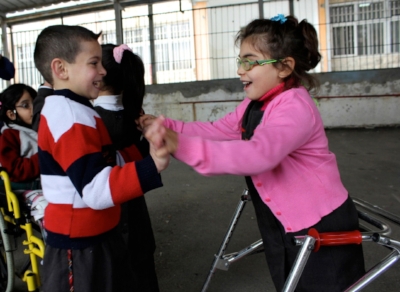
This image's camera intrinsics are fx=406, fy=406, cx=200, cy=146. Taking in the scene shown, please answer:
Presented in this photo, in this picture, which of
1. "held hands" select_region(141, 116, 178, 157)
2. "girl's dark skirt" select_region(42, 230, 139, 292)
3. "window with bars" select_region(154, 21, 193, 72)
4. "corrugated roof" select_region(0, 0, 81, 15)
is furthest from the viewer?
"corrugated roof" select_region(0, 0, 81, 15)

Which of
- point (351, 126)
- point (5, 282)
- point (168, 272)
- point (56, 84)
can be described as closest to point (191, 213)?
point (168, 272)

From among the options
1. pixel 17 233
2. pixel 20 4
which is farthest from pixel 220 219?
pixel 20 4

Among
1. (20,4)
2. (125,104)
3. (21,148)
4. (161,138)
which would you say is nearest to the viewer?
(161,138)

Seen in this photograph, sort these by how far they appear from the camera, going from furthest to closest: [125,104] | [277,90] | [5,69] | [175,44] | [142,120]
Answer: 1. [175,44]
2. [5,69]
3. [125,104]
4. [142,120]
5. [277,90]

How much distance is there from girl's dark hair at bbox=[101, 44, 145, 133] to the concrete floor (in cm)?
124

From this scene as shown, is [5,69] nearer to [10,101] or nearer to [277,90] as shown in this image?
[10,101]

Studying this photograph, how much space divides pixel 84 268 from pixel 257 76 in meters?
0.84

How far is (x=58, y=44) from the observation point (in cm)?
128

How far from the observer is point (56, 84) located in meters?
1.31

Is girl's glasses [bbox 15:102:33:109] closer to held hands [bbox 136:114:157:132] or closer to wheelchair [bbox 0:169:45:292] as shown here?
wheelchair [bbox 0:169:45:292]

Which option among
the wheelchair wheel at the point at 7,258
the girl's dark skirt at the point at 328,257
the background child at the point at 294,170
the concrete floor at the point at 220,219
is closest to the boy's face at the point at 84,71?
the background child at the point at 294,170

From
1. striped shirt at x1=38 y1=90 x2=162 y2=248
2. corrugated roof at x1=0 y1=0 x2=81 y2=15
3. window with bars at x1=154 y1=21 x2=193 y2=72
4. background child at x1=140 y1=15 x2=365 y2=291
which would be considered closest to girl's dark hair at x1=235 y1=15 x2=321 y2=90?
background child at x1=140 y1=15 x2=365 y2=291

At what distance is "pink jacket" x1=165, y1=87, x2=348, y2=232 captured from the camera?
3.46 ft

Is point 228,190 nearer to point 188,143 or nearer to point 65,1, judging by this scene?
point 188,143
